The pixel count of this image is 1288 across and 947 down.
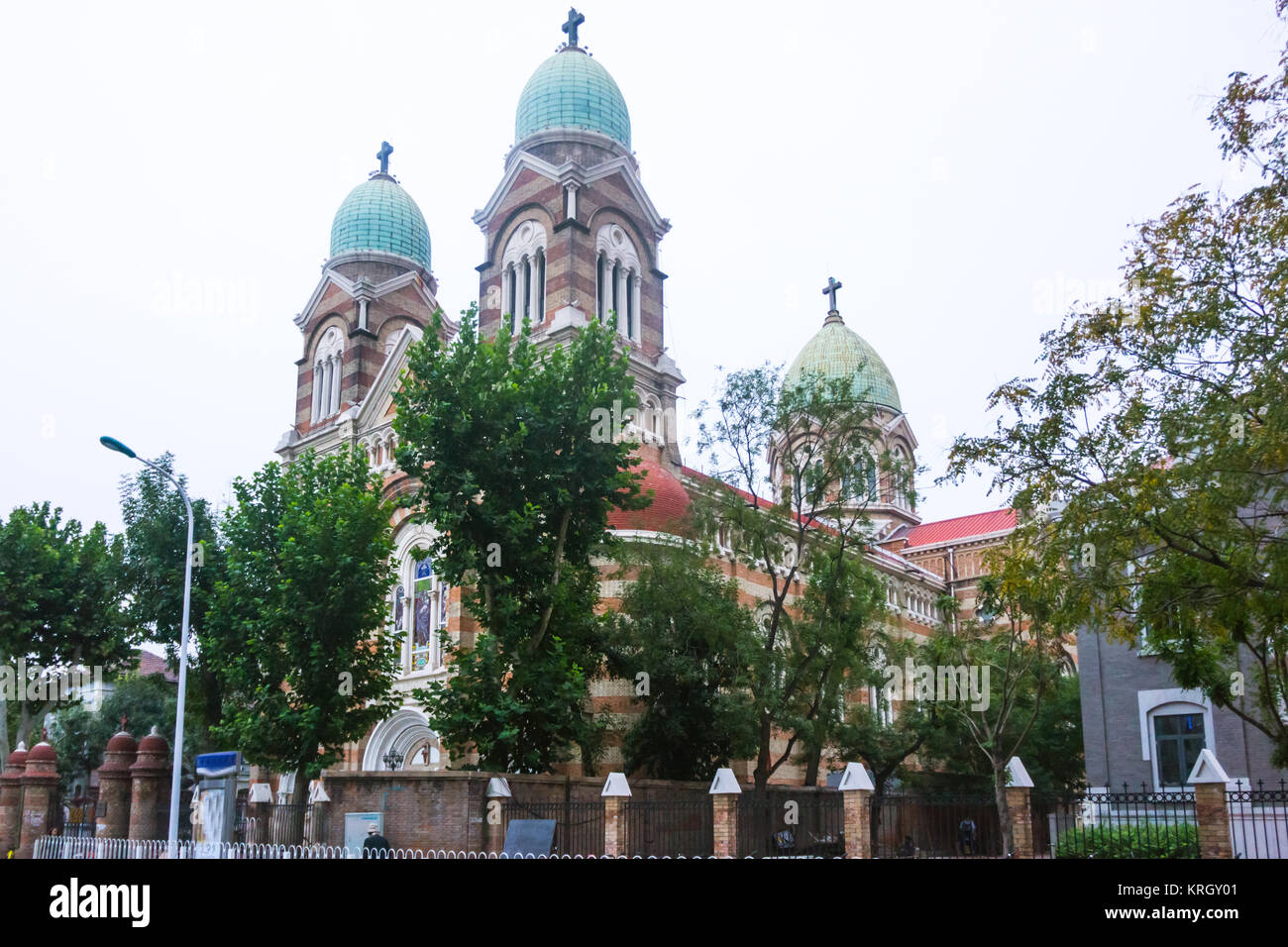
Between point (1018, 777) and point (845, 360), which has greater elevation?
point (845, 360)

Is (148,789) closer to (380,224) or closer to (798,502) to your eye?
(798,502)

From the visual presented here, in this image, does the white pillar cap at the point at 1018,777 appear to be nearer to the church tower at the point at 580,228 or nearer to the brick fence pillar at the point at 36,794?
the church tower at the point at 580,228

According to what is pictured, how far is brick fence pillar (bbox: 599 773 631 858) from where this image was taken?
20.1 m

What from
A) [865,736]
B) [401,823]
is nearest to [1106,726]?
[865,736]

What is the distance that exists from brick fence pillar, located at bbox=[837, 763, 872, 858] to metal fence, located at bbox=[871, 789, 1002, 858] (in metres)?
0.70

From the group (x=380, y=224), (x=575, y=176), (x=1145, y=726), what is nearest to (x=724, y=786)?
(x=1145, y=726)

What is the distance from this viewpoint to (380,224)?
41781mm

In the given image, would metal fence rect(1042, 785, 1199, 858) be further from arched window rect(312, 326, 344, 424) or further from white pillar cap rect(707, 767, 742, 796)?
arched window rect(312, 326, 344, 424)

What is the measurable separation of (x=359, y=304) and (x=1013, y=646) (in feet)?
87.4

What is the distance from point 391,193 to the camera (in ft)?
140

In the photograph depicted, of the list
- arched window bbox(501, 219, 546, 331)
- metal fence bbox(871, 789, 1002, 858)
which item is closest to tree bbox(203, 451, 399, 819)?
arched window bbox(501, 219, 546, 331)

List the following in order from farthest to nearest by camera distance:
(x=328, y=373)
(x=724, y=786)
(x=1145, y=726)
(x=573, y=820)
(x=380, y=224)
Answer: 1. (x=380, y=224)
2. (x=328, y=373)
3. (x=1145, y=726)
4. (x=573, y=820)
5. (x=724, y=786)

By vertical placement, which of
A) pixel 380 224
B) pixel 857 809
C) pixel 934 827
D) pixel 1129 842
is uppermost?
pixel 380 224

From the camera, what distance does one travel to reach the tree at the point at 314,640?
23391mm
